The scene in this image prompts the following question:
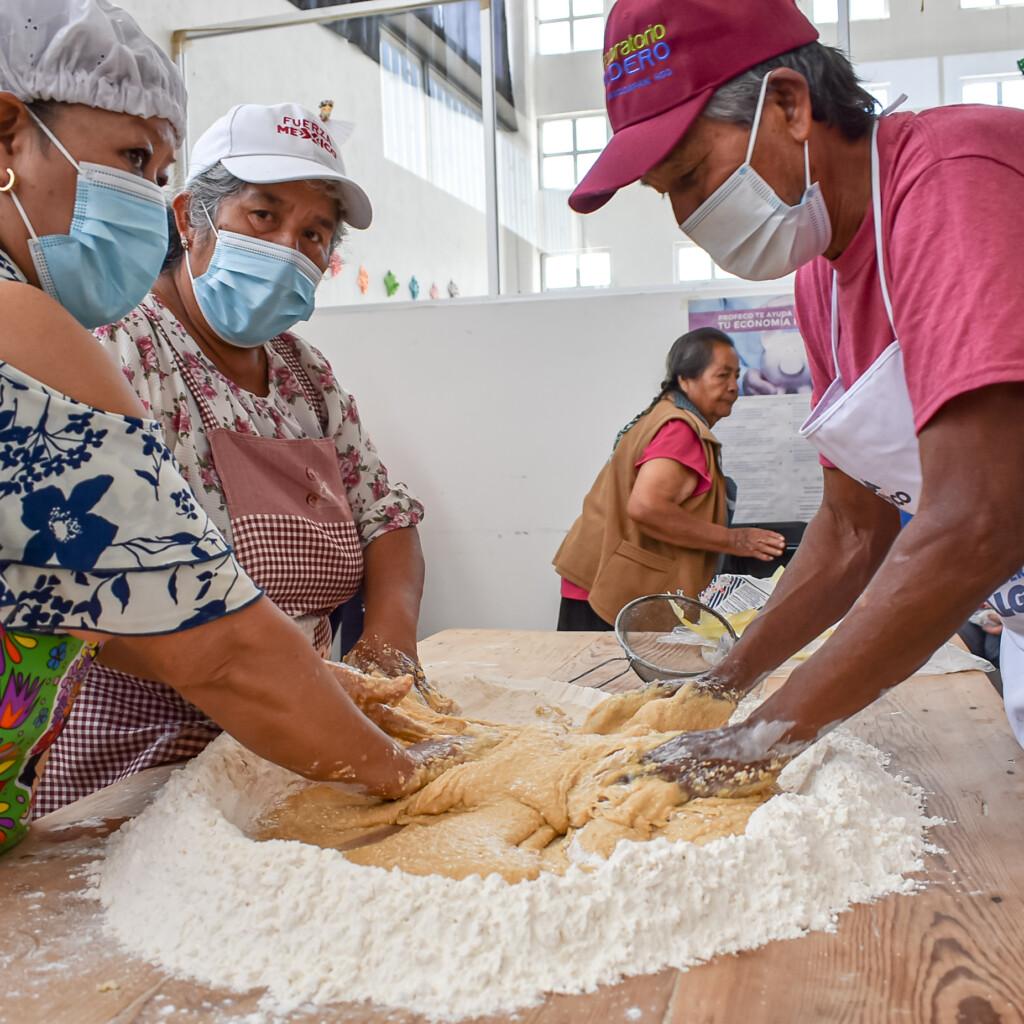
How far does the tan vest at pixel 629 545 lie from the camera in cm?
318

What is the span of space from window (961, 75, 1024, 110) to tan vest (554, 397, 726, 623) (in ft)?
6.32

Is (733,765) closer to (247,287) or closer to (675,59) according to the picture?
(675,59)

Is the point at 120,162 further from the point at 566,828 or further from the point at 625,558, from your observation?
the point at 625,558

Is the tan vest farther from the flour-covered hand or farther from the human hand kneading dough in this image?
the flour-covered hand

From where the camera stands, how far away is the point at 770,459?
3814 mm

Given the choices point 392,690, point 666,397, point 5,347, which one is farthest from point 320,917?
point 666,397

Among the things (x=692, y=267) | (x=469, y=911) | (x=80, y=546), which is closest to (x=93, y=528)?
(x=80, y=546)

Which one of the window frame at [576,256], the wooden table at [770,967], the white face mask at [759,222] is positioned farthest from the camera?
the window frame at [576,256]

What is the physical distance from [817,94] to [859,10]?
10.4ft

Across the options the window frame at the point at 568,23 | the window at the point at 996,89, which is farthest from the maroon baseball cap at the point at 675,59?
the window frame at the point at 568,23

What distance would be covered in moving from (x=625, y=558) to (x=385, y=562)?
1405mm

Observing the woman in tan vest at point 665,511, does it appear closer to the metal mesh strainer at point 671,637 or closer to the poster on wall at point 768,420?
the poster on wall at point 768,420

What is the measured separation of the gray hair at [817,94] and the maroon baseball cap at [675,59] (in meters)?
0.01

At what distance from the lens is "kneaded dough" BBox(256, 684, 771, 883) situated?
1099mm
